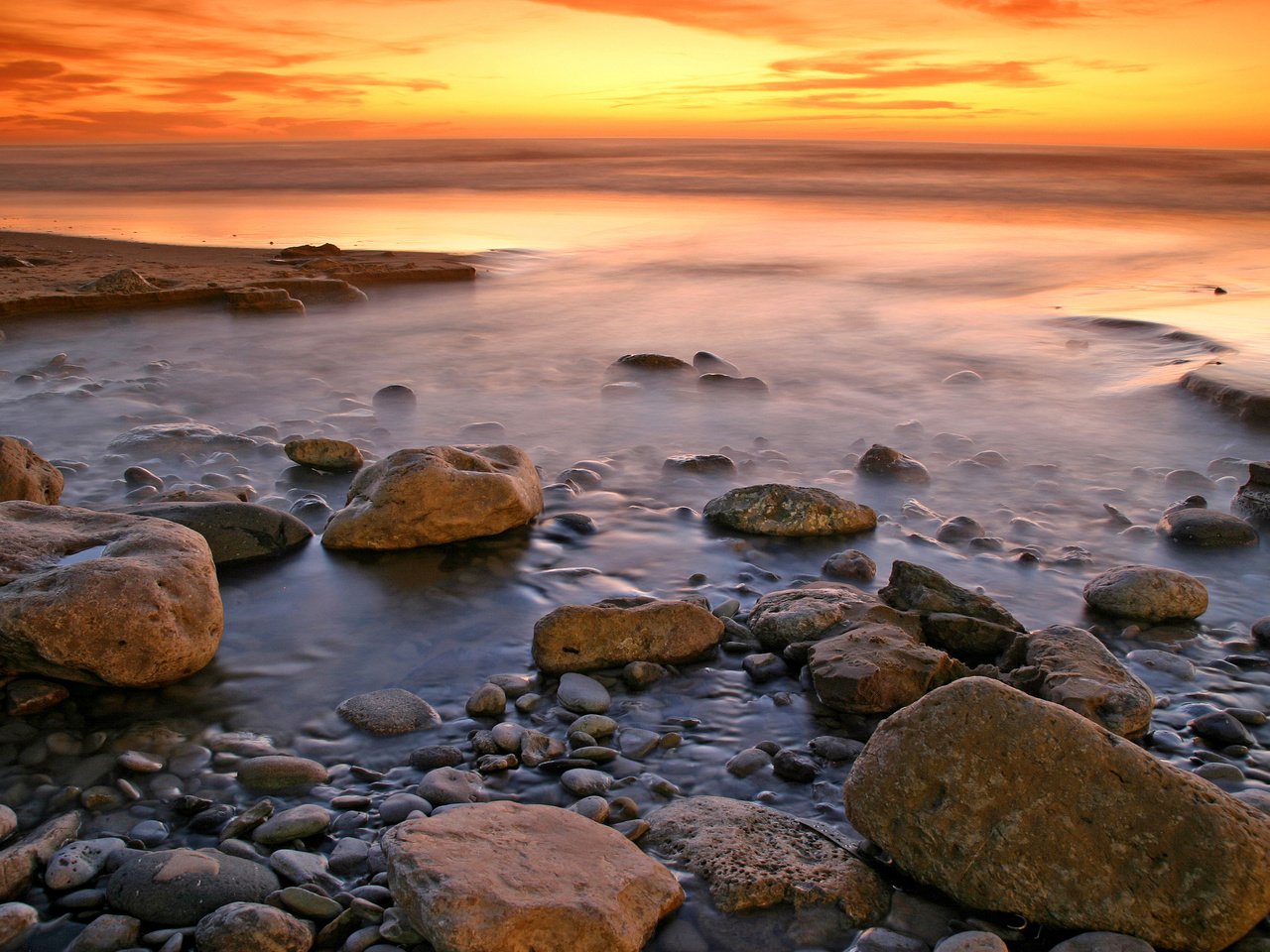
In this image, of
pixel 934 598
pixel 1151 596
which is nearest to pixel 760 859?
pixel 934 598

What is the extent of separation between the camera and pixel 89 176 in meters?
38.5

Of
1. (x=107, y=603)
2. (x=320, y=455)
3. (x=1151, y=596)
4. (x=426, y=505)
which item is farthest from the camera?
(x=320, y=455)

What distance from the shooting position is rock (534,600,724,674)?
3.30 m

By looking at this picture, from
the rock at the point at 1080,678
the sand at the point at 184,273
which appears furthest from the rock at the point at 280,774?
the sand at the point at 184,273

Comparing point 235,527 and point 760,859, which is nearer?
point 760,859

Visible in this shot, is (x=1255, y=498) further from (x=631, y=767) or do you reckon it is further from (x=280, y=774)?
(x=280, y=774)

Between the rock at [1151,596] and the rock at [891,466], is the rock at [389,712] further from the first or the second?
the rock at [891,466]

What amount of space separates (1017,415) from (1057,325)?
3.51 m

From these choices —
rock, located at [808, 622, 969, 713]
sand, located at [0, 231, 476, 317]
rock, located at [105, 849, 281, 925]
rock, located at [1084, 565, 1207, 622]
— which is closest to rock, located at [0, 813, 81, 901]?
rock, located at [105, 849, 281, 925]

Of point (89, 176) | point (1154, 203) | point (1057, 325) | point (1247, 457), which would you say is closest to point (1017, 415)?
point (1247, 457)

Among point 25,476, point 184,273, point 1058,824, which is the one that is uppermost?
point 184,273

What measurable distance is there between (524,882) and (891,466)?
12.7ft

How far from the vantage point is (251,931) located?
2029 millimetres

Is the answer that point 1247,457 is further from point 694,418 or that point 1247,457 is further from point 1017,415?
point 694,418
